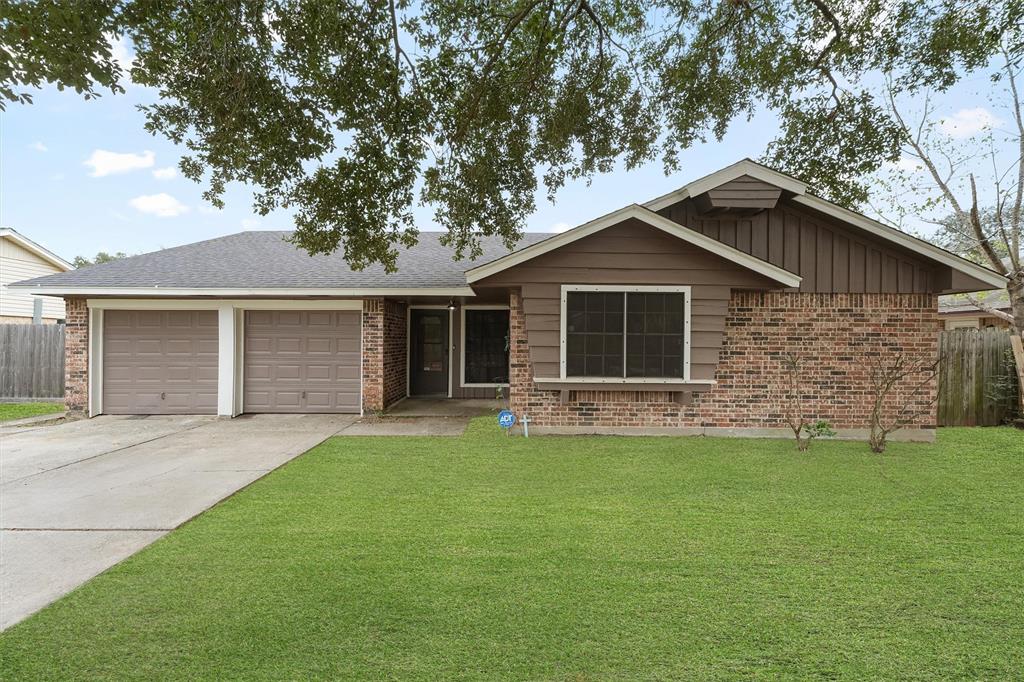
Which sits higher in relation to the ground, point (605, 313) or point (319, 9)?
point (319, 9)

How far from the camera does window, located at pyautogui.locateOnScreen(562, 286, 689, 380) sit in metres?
7.84

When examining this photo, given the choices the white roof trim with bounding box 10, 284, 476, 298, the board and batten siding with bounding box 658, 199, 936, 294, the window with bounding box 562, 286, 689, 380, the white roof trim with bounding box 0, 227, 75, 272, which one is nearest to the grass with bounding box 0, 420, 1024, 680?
the window with bounding box 562, 286, 689, 380

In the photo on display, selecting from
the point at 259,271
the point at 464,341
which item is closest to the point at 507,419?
the point at 464,341

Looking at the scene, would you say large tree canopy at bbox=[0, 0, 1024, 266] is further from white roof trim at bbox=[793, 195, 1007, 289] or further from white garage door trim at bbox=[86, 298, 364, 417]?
white garage door trim at bbox=[86, 298, 364, 417]

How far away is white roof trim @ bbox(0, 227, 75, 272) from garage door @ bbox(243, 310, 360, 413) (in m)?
14.7

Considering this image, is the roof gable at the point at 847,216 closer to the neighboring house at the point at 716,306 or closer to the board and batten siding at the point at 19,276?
the neighboring house at the point at 716,306

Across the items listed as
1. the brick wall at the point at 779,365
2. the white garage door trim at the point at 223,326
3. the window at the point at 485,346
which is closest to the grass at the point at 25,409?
the white garage door trim at the point at 223,326

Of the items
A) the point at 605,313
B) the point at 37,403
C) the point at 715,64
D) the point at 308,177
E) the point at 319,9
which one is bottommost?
the point at 37,403

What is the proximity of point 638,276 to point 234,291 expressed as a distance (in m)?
7.29

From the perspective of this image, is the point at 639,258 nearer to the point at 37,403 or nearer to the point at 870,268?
the point at 870,268

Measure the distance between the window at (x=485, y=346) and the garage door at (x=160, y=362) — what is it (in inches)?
214

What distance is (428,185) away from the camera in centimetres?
723

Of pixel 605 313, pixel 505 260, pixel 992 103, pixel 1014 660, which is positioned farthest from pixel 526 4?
pixel 992 103

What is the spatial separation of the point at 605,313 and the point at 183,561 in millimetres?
5870
